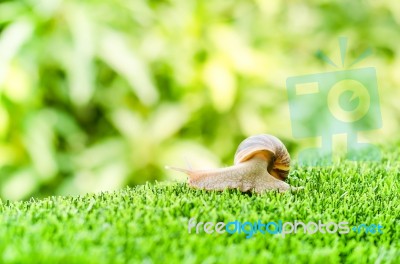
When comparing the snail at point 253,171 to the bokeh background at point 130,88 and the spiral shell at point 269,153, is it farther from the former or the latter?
the bokeh background at point 130,88

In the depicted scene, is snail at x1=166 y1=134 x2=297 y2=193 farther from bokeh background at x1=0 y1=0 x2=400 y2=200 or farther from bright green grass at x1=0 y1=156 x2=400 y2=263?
bokeh background at x1=0 y1=0 x2=400 y2=200

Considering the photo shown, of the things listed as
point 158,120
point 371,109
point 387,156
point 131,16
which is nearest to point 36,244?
point 387,156

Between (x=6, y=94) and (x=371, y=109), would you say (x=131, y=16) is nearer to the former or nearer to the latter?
(x=6, y=94)

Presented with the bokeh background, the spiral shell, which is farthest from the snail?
the bokeh background

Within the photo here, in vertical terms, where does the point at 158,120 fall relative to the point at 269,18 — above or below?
below

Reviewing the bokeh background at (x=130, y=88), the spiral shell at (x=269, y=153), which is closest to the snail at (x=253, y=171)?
the spiral shell at (x=269, y=153)

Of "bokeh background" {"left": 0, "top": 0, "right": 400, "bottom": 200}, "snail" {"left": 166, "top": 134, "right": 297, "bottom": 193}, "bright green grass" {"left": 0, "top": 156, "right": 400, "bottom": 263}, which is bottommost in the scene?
"bright green grass" {"left": 0, "top": 156, "right": 400, "bottom": 263}
